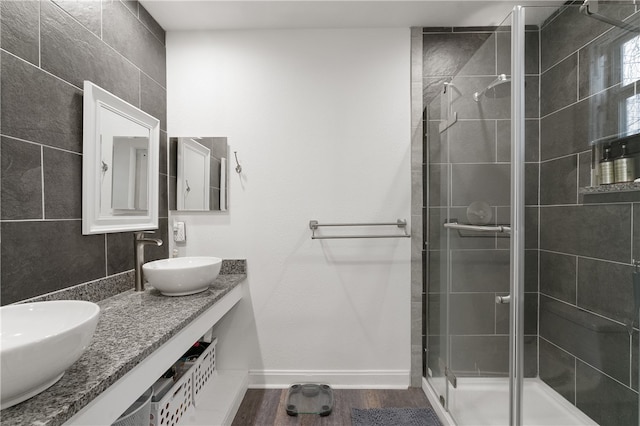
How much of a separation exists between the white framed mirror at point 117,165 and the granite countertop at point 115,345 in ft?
1.38

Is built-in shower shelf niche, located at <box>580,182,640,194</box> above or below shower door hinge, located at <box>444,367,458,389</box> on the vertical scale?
above

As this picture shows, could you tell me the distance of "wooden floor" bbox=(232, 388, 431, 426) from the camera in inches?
71.0

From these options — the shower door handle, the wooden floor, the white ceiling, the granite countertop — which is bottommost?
the wooden floor

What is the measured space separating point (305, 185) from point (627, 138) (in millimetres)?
1591

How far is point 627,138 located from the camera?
41.5 inches

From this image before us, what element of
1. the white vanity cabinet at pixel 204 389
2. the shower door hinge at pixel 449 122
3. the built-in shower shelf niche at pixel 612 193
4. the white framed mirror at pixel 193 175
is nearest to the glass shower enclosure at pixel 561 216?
the built-in shower shelf niche at pixel 612 193

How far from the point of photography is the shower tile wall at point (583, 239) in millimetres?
1049

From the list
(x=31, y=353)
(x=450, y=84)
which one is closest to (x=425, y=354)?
(x=450, y=84)

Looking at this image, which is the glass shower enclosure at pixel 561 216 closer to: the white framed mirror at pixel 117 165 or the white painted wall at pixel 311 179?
the white painted wall at pixel 311 179

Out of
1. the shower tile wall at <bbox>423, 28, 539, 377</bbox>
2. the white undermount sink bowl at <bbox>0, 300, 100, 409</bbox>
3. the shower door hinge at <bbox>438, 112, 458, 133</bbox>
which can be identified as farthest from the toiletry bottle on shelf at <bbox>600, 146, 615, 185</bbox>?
the white undermount sink bowl at <bbox>0, 300, 100, 409</bbox>

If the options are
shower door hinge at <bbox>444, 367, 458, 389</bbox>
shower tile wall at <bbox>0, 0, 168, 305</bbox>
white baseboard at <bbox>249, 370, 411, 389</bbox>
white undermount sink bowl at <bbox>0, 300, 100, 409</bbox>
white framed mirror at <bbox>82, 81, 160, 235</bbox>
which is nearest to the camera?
white undermount sink bowl at <bbox>0, 300, 100, 409</bbox>

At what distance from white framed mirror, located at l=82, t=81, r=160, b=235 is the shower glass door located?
1.77 metres

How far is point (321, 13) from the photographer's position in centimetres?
198

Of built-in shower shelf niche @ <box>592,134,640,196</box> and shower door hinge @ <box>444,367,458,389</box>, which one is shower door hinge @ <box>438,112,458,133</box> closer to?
built-in shower shelf niche @ <box>592,134,640,196</box>
